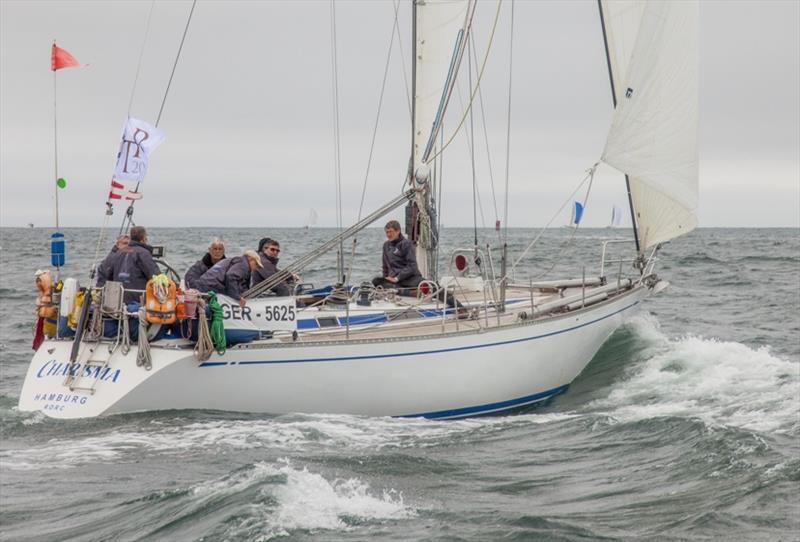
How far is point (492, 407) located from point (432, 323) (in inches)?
44.2

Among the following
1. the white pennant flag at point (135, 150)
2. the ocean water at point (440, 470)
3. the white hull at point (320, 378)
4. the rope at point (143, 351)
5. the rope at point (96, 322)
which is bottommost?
the ocean water at point (440, 470)

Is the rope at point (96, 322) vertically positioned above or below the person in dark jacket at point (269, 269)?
below

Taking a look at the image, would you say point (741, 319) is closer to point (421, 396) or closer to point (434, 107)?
point (434, 107)

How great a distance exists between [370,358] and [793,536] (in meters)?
4.64

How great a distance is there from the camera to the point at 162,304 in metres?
9.73

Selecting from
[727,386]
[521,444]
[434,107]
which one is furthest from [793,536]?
[434,107]

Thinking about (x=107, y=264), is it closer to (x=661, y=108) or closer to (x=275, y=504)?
(x=275, y=504)

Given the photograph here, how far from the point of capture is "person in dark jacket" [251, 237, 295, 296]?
1127 centimetres

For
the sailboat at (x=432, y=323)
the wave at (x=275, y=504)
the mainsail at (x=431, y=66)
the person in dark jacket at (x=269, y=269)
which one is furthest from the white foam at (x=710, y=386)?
the wave at (x=275, y=504)

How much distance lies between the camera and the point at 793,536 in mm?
6668

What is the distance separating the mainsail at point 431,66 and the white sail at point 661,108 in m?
2.09

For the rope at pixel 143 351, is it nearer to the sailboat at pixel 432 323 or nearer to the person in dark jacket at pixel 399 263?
the sailboat at pixel 432 323

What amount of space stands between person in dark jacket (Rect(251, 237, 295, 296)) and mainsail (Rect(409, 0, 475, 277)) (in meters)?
1.99

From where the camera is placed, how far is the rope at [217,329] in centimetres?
975
